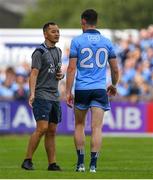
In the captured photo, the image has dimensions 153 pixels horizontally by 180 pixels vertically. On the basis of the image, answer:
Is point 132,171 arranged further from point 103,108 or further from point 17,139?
point 17,139

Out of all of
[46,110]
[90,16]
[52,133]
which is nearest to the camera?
[90,16]

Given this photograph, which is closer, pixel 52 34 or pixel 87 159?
pixel 52 34

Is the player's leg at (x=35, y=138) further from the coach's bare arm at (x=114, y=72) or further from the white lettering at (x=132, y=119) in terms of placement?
the white lettering at (x=132, y=119)

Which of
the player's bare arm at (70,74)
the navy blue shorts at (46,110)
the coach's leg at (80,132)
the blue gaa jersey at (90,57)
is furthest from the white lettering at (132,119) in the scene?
the player's bare arm at (70,74)

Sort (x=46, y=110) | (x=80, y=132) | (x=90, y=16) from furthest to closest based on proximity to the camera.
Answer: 1. (x=46, y=110)
2. (x=80, y=132)
3. (x=90, y=16)

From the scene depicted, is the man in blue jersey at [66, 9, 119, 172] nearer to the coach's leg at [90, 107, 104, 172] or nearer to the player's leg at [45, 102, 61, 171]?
the coach's leg at [90, 107, 104, 172]

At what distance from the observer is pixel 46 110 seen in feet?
51.6

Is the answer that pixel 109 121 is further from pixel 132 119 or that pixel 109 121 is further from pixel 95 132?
pixel 95 132

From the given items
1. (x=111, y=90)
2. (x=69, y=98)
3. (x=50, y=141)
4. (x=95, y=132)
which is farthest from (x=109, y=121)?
(x=69, y=98)

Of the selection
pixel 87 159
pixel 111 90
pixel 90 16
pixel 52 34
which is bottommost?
pixel 87 159

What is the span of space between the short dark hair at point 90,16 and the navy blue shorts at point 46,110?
1.38m

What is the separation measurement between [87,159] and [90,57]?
4.02 m

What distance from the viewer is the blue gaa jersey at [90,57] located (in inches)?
604

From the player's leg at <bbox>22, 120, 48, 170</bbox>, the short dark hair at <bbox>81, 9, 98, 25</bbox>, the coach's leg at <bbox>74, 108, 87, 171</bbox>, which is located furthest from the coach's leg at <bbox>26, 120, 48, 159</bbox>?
the short dark hair at <bbox>81, 9, 98, 25</bbox>
